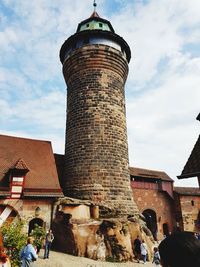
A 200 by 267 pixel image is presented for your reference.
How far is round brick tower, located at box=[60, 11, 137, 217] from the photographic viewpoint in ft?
42.6

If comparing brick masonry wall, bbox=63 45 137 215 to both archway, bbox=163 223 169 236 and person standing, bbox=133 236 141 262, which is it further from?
archway, bbox=163 223 169 236

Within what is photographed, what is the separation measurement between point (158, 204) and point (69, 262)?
615 inches

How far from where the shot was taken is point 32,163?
13352 mm

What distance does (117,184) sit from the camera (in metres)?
13.1

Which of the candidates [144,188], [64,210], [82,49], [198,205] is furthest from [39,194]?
[198,205]

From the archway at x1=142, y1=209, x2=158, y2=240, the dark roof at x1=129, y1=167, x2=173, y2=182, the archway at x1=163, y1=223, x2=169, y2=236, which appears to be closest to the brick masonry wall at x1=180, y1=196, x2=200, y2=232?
the archway at x1=163, y1=223, x2=169, y2=236

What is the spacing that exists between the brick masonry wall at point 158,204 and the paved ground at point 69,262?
1147 cm

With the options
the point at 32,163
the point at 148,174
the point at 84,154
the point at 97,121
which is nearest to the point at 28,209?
the point at 32,163

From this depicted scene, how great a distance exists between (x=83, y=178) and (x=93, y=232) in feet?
10.1

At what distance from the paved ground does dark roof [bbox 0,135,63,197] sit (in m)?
2.89

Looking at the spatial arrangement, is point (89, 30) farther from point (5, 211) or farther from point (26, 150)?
point (5, 211)

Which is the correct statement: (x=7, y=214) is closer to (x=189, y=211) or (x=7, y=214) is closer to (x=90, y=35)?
(x=90, y=35)

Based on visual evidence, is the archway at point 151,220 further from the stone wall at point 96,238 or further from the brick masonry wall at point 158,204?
the stone wall at point 96,238

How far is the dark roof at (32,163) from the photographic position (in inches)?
464
